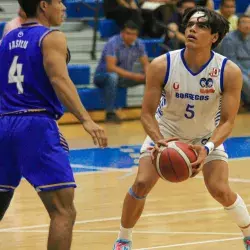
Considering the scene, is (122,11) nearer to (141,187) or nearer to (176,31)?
(176,31)

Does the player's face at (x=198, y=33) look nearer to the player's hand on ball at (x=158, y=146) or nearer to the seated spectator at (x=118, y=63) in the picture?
the player's hand on ball at (x=158, y=146)

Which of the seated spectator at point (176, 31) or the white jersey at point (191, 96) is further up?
the white jersey at point (191, 96)

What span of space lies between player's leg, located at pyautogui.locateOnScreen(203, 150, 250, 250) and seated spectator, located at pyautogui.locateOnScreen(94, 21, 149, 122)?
6778 millimetres

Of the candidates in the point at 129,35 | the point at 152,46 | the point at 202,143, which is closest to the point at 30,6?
the point at 202,143

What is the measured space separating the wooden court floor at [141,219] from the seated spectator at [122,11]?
15.2 ft

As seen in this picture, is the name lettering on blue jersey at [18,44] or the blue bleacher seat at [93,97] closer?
the name lettering on blue jersey at [18,44]

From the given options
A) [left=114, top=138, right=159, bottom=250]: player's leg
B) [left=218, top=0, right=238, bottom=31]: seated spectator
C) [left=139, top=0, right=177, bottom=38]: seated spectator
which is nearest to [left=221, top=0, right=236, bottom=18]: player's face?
[left=218, top=0, right=238, bottom=31]: seated spectator

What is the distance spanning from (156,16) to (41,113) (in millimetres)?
9658

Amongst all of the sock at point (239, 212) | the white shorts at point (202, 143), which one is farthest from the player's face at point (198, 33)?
the sock at point (239, 212)

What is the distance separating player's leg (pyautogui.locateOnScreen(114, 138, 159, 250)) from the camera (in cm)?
606

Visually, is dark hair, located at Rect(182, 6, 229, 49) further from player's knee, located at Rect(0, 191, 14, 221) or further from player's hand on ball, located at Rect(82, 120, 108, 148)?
player's knee, located at Rect(0, 191, 14, 221)

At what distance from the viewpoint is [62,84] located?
16.5 ft

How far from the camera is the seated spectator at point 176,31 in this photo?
14.1 meters

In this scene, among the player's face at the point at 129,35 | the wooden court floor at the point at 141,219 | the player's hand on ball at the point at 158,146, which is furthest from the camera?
the player's face at the point at 129,35
